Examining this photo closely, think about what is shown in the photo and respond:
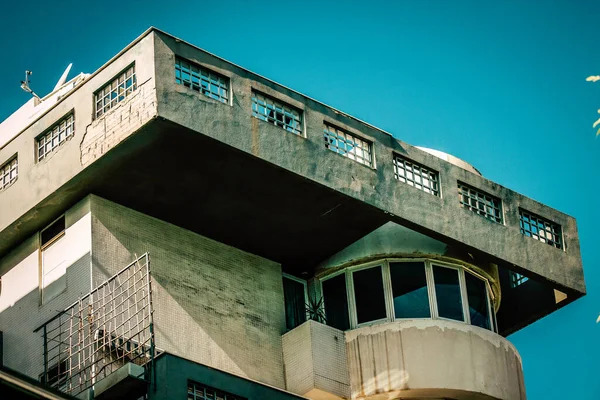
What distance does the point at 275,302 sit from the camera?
33562mm

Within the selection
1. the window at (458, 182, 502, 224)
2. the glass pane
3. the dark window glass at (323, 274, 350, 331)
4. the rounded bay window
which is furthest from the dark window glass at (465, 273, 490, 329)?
the dark window glass at (323, 274, 350, 331)

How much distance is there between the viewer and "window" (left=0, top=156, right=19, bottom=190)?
107 ft

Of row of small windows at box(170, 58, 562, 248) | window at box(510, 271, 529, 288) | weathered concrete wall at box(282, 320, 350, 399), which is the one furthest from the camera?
window at box(510, 271, 529, 288)

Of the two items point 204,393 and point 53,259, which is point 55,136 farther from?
point 204,393

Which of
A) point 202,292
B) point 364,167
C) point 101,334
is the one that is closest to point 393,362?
point 364,167

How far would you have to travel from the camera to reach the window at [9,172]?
32.6 meters

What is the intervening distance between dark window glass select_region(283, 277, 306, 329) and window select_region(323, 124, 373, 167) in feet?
10.5

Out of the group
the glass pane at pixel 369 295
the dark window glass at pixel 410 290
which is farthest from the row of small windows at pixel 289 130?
the glass pane at pixel 369 295

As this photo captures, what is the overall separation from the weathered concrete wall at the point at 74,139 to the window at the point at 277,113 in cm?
240

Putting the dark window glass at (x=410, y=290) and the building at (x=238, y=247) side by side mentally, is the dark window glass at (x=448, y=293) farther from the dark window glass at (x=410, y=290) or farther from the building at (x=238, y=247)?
the dark window glass at (x=410, y=290)

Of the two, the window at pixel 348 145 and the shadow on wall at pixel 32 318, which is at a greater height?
the window at pixel 348 145

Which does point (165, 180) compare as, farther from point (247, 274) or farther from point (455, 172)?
point (455, 172)

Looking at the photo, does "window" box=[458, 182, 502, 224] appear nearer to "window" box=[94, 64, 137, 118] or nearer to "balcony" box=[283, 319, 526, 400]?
"balcony" box=[283, 319, 526, 400]

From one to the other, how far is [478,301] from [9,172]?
9.83 m
